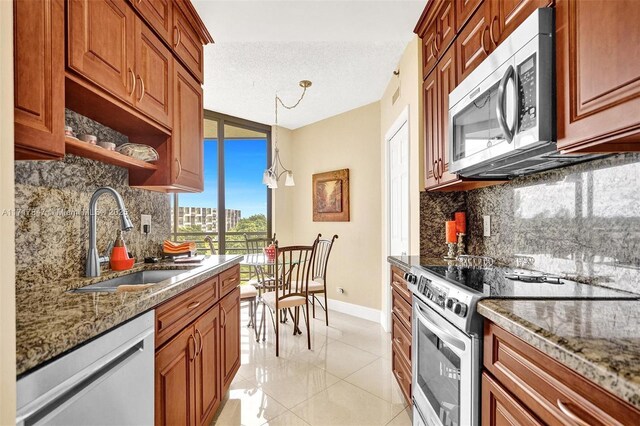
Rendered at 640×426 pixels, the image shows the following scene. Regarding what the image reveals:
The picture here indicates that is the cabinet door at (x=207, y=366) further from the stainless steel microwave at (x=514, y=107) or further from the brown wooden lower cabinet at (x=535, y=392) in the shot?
the stainless steel microwave at (x=514, y=107)

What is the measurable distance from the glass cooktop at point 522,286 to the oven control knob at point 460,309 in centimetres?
8

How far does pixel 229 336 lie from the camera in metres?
2.12

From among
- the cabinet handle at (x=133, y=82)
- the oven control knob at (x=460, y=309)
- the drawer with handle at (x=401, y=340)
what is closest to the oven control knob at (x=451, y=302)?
the oven control knob at (x=460, y=309)

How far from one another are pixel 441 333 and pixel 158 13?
2240 millimetres

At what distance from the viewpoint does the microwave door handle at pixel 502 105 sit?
125cm

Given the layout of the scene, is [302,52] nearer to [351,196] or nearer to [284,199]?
[351,196]

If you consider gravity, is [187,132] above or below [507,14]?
below

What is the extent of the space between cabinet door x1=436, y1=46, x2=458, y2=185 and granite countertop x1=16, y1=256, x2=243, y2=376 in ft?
5.27

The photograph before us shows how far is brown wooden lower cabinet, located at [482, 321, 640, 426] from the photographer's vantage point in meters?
0.64

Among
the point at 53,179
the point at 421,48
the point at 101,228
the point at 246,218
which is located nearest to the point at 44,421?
the point at 53,179

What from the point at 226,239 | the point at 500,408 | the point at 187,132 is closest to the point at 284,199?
the point at 226,239

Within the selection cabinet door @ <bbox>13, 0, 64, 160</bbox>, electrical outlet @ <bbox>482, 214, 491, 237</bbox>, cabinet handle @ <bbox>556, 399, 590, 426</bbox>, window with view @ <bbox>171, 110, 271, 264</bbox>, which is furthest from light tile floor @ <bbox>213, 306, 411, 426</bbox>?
cabinet door @ <bbox>13, 0, 64, 160</bbox>

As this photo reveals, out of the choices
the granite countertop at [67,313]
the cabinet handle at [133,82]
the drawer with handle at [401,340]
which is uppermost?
the cabinet handle at [133,82]

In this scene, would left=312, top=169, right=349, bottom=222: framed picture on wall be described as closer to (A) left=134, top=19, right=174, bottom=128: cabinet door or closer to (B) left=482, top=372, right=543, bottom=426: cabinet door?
(A) left=134, top=19, right=174, bottom=128: cabinet door
